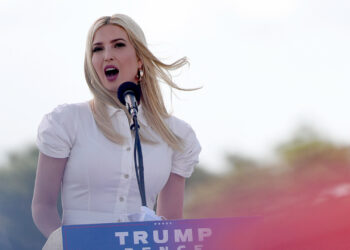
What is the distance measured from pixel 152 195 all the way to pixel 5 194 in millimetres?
16026

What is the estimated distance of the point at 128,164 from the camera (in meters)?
2.49

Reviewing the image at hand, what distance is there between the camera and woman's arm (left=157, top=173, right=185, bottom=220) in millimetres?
2730

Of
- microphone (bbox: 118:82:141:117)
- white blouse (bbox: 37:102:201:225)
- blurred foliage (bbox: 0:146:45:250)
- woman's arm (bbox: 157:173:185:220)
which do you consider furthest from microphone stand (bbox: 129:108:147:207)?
blurred foliage (bbox: 0:146:45:250)

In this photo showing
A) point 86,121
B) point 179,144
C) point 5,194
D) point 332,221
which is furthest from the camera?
point 5,194

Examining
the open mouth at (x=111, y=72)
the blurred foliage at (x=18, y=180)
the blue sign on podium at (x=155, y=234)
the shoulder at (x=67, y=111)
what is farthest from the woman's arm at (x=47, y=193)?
the blurred foliage at (x=18, y=180)

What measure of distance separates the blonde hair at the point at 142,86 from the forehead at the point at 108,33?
0.5 inches

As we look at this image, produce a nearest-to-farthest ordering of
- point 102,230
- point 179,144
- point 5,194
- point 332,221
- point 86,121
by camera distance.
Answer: point 332,221
point 102,230
point 86,121
point 179,144
point 5,194

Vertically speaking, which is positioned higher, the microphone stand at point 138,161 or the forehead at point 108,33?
the forehead at point 108,33

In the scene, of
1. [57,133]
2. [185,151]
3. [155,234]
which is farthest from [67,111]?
[155,234]

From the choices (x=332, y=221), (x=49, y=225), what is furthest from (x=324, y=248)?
(x=49, y=225)

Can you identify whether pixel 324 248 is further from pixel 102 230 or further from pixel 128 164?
pixel 128 164

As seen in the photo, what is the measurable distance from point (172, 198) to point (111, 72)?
0.52m

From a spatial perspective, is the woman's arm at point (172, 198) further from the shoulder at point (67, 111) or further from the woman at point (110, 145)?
the shoulder at point (67, 111)

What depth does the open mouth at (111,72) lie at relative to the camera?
2.56m
